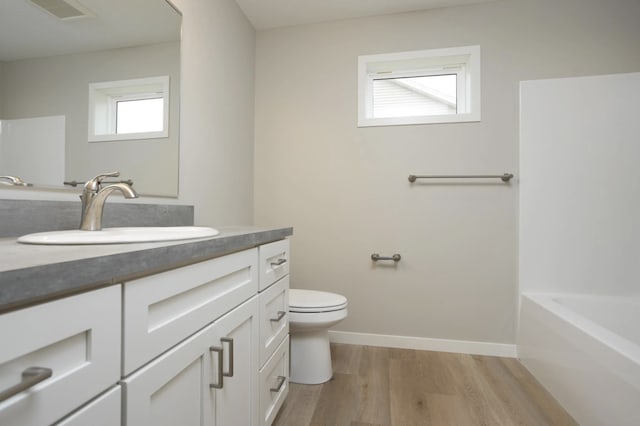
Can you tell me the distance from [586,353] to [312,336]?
1.22m

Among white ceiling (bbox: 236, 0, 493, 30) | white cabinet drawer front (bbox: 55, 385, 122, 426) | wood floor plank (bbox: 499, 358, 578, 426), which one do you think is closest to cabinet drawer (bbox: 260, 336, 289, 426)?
white cabinet drawer front (bbox: 55, 385, 122, 426)

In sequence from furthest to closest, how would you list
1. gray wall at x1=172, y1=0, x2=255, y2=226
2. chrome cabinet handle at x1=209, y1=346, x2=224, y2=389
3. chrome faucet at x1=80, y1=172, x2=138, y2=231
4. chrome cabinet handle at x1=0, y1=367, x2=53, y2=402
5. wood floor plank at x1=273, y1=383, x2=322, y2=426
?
gray wall at x1=172, y1=0, x2=255, y2=226 < wood floor plank at x1=273, y1=383, x2=322, y2=426 < chrome faucet at x1=80, y1=172, x2=138, y2=231 < chrome cabinet handle at x1=209, y1=346, x2=224, y2=389 < chrome cabinet handle at x1=0, y1=367, x2=53, y2=402

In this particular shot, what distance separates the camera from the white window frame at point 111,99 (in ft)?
3.71

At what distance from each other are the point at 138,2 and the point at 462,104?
1.98 meters

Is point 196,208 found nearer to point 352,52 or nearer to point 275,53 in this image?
point 275,53

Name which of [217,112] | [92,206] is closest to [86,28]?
[92,206]

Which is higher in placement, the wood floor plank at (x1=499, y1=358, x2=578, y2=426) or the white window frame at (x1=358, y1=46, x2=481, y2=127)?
the white window frame at (x1=358, y1=46, x2=481, y2=127)

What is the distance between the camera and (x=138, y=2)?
4.27ft

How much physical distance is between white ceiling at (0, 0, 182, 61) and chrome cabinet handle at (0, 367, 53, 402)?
95 centimetres

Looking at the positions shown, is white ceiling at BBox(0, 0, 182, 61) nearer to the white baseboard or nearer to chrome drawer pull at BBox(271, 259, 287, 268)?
chrome drawer pull at BBox(271, 259, 287, 268)

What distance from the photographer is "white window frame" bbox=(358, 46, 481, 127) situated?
2.05 meters

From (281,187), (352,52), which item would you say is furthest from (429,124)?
(281,187)

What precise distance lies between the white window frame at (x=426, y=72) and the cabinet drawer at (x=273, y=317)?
1365 mm

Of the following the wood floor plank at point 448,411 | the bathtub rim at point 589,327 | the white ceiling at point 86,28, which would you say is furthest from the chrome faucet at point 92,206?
the bathtub rim at point 589,327
